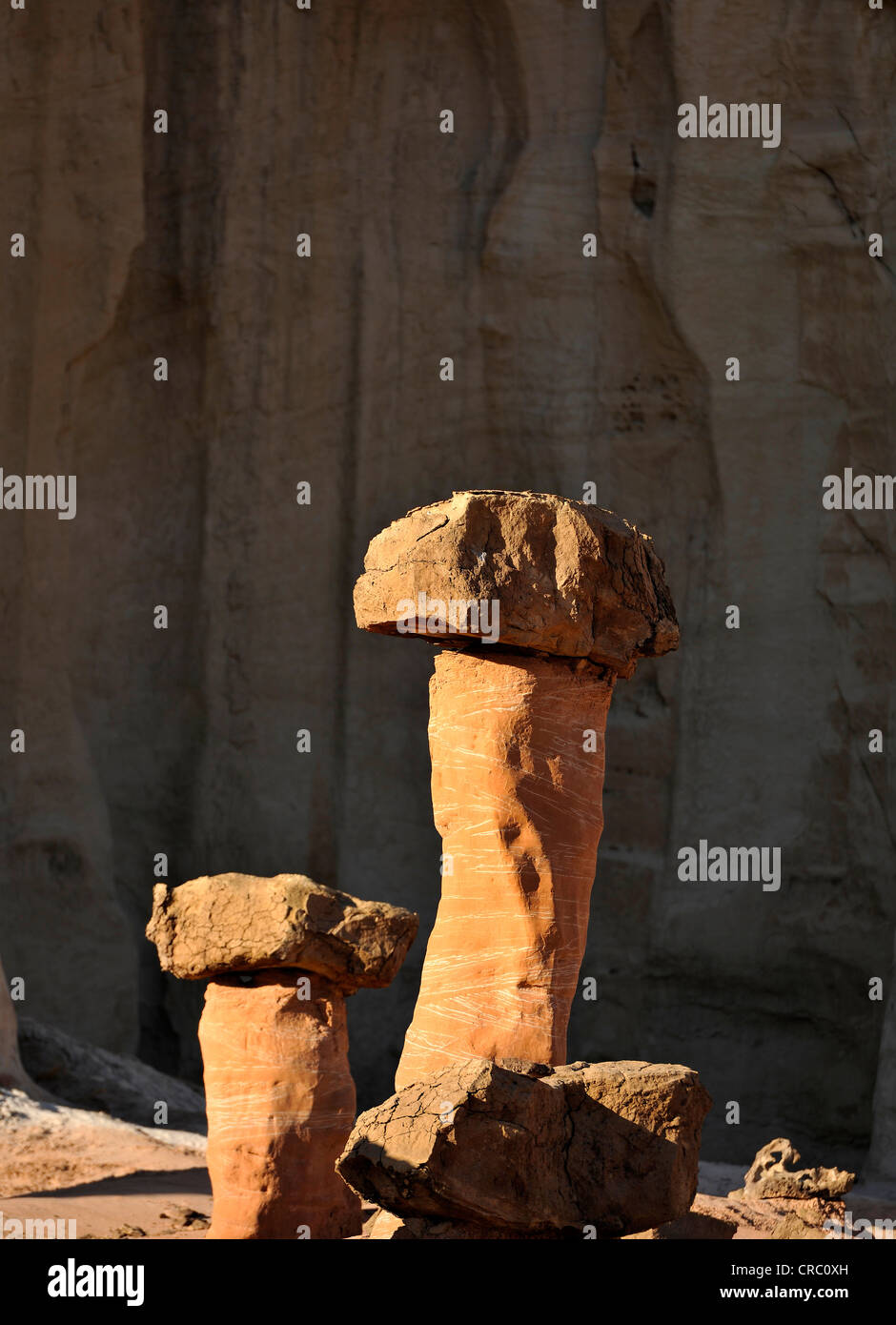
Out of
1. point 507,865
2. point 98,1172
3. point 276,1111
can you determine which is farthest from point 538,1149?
point 98,1172

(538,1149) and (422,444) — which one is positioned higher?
(422,444)

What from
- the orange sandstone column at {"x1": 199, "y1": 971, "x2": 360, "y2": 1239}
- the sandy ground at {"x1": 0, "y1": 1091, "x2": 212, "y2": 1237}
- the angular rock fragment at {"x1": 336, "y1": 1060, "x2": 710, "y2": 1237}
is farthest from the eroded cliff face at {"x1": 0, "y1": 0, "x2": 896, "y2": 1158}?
the angular rock fragment at {"x1": 336, "y1": 1060, "x2": 710, "y2": 1237}

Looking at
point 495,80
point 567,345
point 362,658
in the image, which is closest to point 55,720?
point 362,658

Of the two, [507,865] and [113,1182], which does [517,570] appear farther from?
[113,1182]

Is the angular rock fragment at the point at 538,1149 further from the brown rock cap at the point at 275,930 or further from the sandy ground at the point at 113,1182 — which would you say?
the sandy ground at the point at 113,1182

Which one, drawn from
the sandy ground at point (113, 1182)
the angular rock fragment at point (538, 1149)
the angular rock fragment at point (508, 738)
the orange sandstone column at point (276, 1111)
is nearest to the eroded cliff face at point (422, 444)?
the sandy ground at point (113, 1182)

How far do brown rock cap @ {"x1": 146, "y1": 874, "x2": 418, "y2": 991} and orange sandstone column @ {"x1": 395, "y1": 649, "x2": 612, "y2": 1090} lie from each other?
0.45 m

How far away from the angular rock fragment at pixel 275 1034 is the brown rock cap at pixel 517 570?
1.43 m

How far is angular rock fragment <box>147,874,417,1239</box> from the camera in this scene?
8.05 m

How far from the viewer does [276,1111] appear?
8078 millimetres

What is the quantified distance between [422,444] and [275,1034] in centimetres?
870

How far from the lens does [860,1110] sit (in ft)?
48.3

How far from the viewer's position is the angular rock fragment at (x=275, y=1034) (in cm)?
805

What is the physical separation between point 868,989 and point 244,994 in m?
8.09
